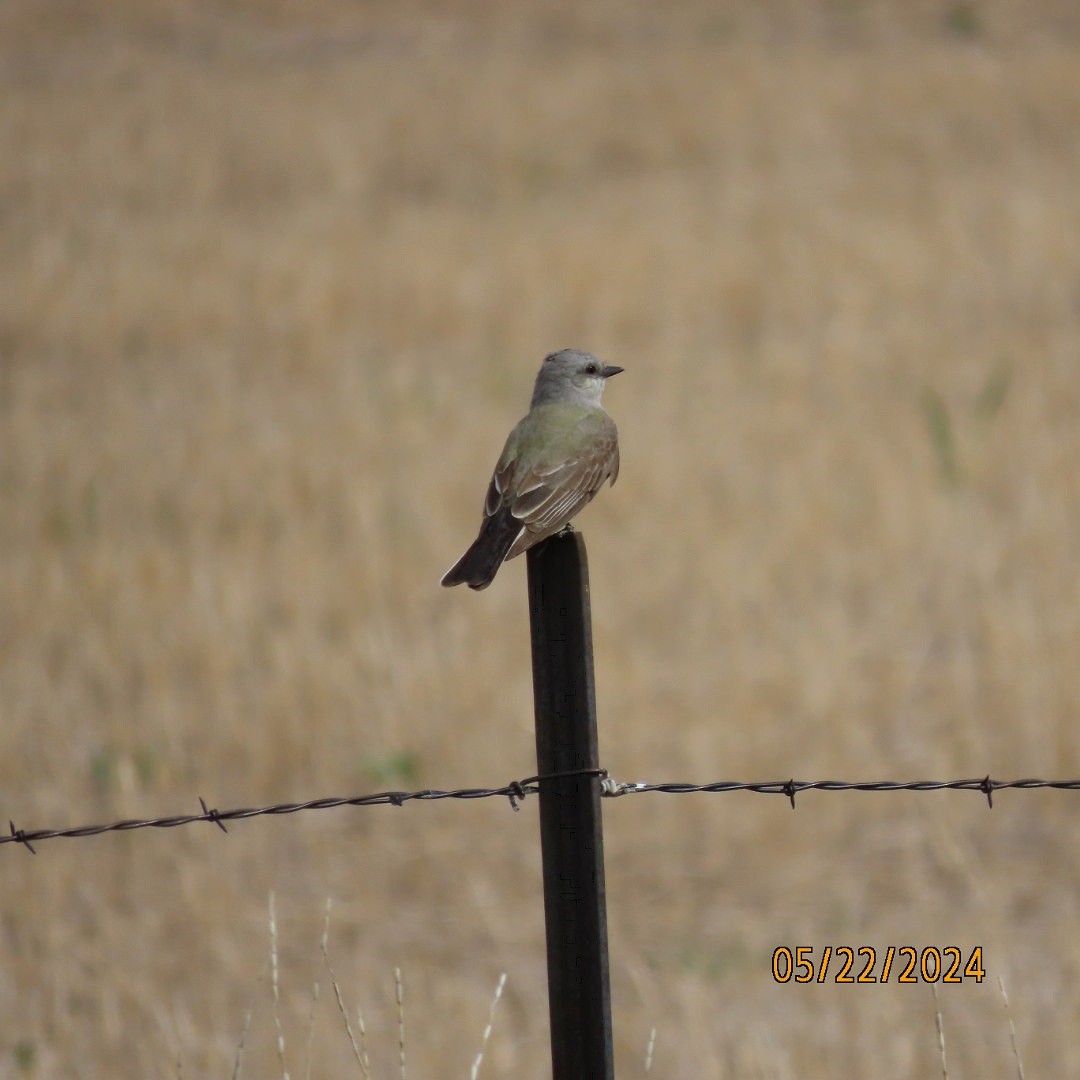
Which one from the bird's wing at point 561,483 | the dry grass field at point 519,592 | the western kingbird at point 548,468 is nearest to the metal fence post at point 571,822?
the western kingbird at point 548,468

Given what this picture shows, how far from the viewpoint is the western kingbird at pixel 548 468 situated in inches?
144

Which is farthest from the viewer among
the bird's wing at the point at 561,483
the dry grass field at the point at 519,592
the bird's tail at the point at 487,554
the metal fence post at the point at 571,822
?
the dry grass field at the point at 519,592

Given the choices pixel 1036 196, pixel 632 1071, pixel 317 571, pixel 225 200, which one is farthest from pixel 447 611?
pixel 225 200

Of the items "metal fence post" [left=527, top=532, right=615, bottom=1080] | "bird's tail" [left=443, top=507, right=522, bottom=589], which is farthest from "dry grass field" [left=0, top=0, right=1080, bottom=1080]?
"bird's tail" [left=443, top=507, right=522, bottom=589]

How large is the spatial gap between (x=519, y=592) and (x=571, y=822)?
711cm

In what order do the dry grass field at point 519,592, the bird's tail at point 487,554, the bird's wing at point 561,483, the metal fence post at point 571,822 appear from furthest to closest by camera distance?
the dry grass field at point 519,592 < the bird's wing at point 561,483 < the bird's tail at point 487,554 < the metal fence post at point 571,822

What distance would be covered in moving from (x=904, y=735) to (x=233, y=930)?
3.72m

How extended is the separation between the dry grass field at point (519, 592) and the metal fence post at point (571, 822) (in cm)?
99

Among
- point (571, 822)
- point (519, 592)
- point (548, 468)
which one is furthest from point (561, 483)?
point (519, 592)

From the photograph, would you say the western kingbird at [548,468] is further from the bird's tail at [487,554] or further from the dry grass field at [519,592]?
the dry grass field at [519,592]

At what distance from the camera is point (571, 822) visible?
3070 millimetres

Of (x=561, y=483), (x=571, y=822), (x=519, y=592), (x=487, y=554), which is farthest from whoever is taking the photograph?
(x=519, y=592)

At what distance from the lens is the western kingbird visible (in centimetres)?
365

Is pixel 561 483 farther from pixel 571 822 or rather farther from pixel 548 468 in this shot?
pixel 571 822
